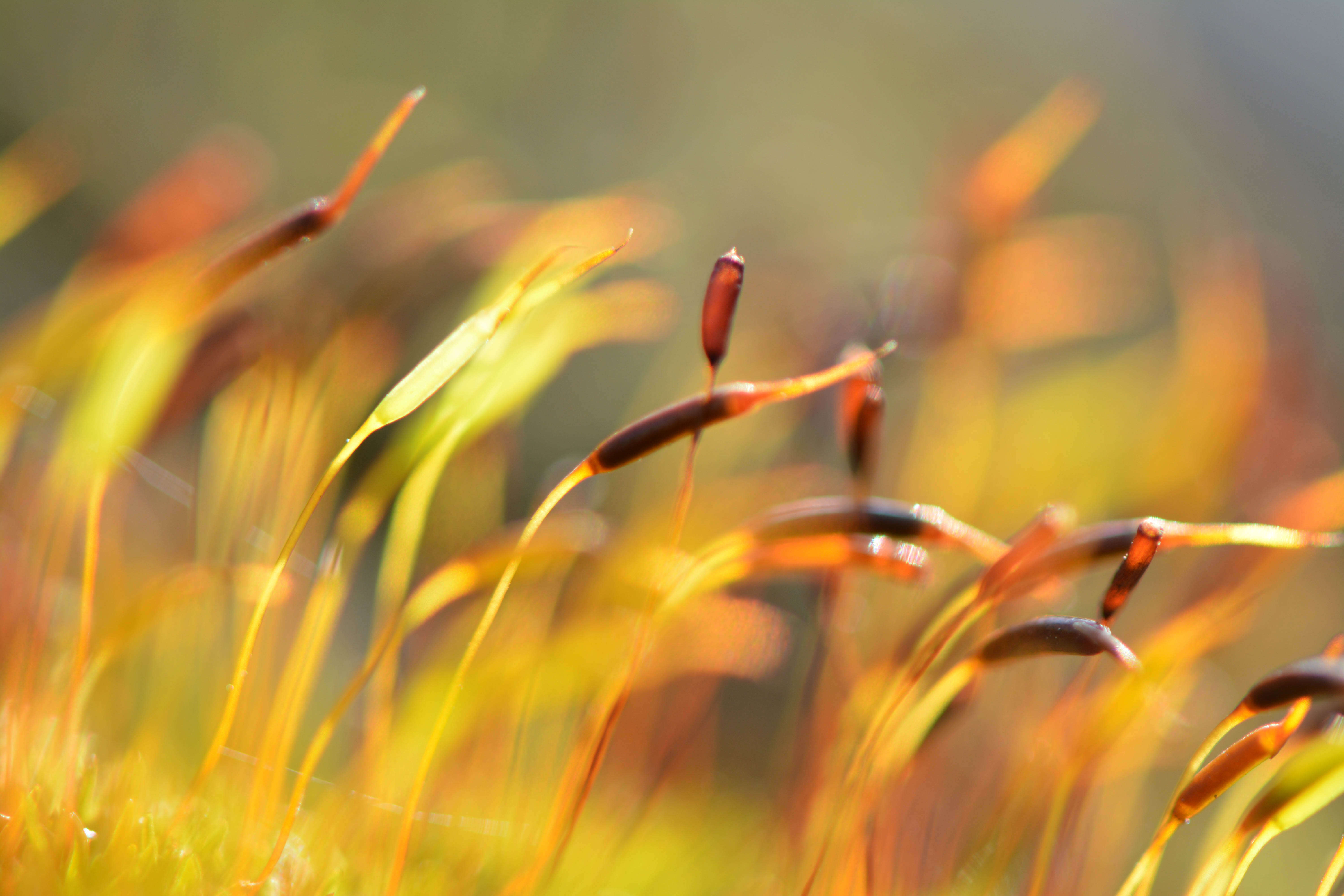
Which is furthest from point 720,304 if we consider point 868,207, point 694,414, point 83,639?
point 868,207

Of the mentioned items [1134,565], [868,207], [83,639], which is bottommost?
[83,639]

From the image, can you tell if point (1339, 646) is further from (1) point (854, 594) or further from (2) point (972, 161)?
(2) point (972, 161)

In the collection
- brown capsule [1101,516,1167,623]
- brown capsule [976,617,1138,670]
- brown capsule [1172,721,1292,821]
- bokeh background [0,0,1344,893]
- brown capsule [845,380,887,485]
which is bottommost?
brown capsule [1172,721,1292,821]

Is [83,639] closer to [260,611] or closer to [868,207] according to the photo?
[260,611]

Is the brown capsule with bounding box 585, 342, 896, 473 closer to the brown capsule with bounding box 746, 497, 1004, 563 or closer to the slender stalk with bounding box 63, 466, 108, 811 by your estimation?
the brown capsule with bounding box 746, 497, 1004, 563

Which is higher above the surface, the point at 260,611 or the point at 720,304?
the point at 720,304

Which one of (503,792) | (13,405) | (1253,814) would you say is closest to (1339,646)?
(1253,814)

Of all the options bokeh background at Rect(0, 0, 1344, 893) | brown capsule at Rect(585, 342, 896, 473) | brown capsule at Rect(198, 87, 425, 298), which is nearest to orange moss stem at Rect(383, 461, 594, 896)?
brown capsule at Rect(585, 342, 896, 473)
